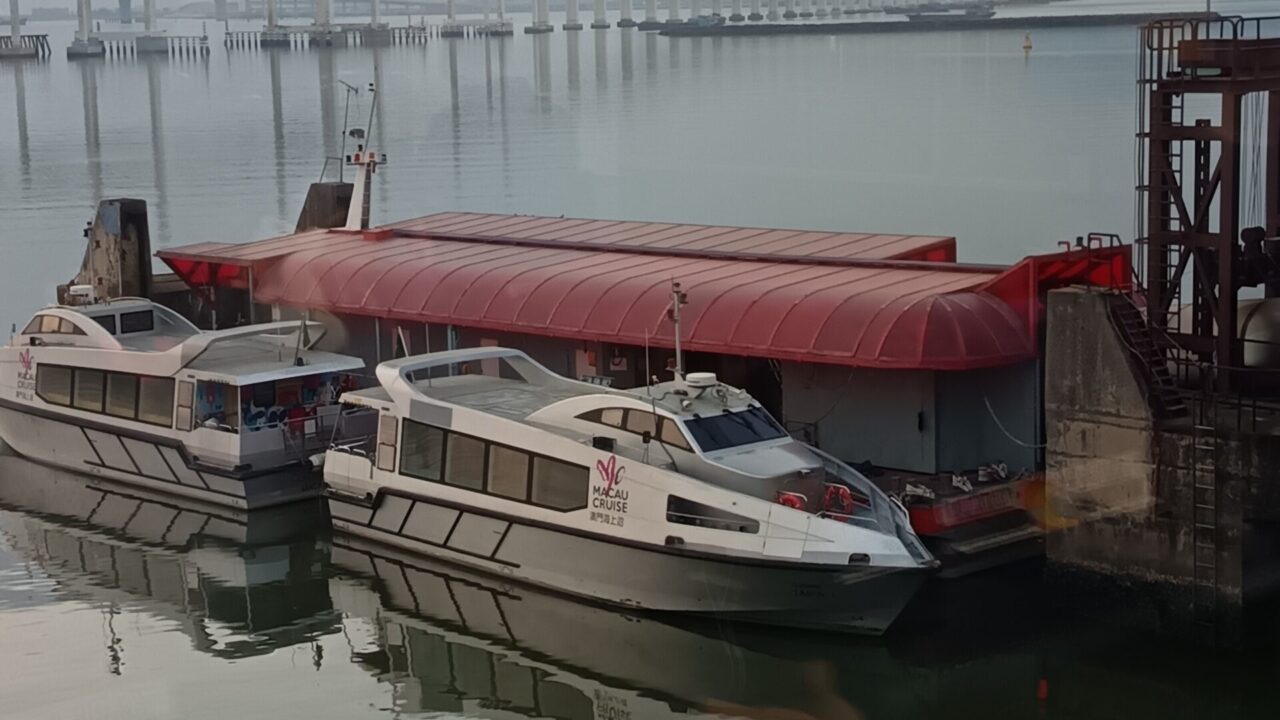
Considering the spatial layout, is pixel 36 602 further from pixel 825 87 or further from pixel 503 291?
pixel 825 87

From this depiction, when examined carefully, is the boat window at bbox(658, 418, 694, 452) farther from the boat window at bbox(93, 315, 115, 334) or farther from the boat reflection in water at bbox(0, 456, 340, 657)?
the boat window at bbox(93, 315, 115, 334)

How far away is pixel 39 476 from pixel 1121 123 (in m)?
79.9

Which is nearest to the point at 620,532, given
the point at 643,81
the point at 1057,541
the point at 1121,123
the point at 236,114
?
the point at 1057,541

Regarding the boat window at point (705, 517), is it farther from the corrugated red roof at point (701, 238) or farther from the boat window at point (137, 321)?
the boat window at point (137, 321)

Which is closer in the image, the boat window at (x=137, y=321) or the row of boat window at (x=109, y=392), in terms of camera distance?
the row of boat window at (x=109, y=392)

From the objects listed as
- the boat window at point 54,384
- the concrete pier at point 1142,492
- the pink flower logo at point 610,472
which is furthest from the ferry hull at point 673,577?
the boat window at point 54,384

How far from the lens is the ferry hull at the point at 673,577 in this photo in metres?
23.0

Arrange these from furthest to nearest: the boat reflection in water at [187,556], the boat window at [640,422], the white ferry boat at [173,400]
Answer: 1. the white ferry boat at [173,400]
2. the boat reflection in water at [187,556]
3. the boat window at [640,422]

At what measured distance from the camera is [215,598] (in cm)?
2762

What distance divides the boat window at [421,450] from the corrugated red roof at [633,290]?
3.96 meters

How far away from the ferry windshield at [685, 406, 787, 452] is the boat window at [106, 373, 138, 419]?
1236cm

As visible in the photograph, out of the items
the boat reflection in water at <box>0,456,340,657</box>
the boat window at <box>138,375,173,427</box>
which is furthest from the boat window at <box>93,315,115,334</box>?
the boat reflection in water at <box>0,456,340,657</box>

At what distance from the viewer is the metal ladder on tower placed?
22859 millimetres

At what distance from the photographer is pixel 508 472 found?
2564cm
